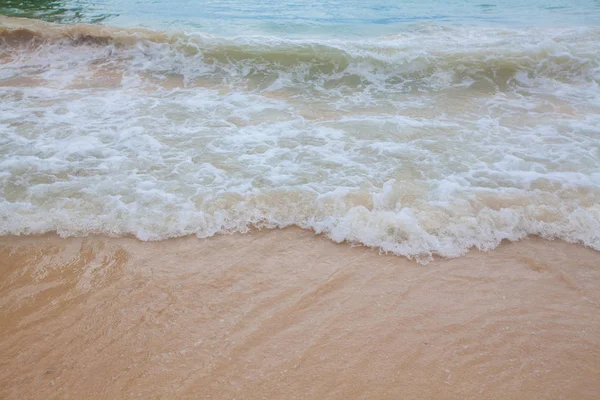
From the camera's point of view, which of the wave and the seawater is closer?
the seawater

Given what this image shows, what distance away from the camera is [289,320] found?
273 cm

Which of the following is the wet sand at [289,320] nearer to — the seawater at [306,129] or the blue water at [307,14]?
the seawater at [306,129]

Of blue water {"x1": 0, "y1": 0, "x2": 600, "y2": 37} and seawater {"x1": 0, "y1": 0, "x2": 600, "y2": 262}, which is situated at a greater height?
blue water {"x1": 0, "y1": 0, "x2": 600, "y2": 37}

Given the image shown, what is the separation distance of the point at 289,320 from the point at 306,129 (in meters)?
3.14

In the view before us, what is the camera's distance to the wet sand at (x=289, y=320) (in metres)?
2.35

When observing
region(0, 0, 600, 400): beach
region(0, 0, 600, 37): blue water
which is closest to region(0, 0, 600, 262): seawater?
region(0, 0, 600, 400): beach

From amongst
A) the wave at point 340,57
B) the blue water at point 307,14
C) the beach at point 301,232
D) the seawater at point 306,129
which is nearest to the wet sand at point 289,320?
the beach at point 301,232

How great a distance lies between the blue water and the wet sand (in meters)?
7.60

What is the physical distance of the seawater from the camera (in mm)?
3686

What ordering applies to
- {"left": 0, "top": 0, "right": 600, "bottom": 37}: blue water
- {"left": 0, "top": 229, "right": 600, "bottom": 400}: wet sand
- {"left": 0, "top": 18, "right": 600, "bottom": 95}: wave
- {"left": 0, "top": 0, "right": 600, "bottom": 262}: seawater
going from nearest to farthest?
{"left": 0, "top": 229, "right": 600, "bottom": 400}: wet sand, {"left": 0, "top": 0, "right": 600, "bottom": 262}: seawater, {"left": 0, "top": 18, "right": 600, "bottom": 95}: wave, {"left": 0, "top": 0, "right": 600, "bottom": 37}: blue water

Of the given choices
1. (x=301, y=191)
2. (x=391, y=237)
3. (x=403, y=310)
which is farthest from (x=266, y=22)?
(x=403, y=310)

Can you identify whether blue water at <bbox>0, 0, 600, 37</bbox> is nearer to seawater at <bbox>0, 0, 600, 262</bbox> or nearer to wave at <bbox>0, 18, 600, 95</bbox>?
seawater at <bbox>0, 0, 600, 262</bbox>

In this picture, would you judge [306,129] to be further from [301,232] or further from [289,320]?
[289,320]

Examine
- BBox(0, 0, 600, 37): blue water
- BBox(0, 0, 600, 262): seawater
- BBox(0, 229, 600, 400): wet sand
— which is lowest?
BBox(0, 229, 600, 400): wet sand
